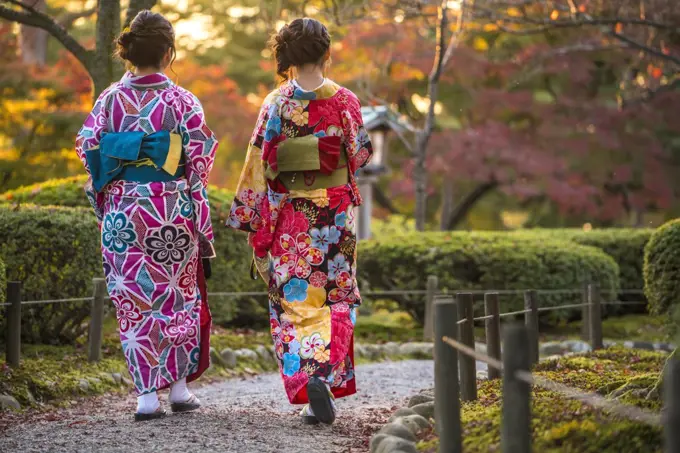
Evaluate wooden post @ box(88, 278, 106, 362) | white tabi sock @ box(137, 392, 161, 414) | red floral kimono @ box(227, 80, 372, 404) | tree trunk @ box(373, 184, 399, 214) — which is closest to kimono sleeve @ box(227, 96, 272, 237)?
red floral kimono @ box(227, 80, 372, 404)

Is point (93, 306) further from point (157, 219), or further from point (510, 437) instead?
point (510, 437)

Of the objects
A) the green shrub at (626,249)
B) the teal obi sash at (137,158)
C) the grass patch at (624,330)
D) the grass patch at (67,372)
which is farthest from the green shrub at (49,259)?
the green shrub at (626,249)

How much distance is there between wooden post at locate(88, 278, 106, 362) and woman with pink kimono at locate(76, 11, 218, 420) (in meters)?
1.92

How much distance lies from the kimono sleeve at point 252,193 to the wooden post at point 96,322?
2.09m

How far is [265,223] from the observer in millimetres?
5383

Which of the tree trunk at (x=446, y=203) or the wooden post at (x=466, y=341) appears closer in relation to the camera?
the wooden post at (x=466, y=341)

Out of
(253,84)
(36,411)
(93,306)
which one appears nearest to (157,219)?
(36,411)

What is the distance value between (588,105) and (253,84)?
28.8 feet

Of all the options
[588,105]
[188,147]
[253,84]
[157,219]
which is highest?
[253,84]

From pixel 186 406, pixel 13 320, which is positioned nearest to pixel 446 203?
pixel 13 320

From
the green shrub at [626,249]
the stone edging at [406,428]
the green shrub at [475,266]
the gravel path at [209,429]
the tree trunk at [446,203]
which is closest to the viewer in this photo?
the stone edging at [406,428]

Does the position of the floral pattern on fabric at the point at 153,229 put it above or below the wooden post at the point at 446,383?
above

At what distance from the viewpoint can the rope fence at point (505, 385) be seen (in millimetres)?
2510

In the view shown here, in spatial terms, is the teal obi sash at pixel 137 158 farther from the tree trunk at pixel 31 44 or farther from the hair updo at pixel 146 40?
the tree trunk at pixel 31 44
